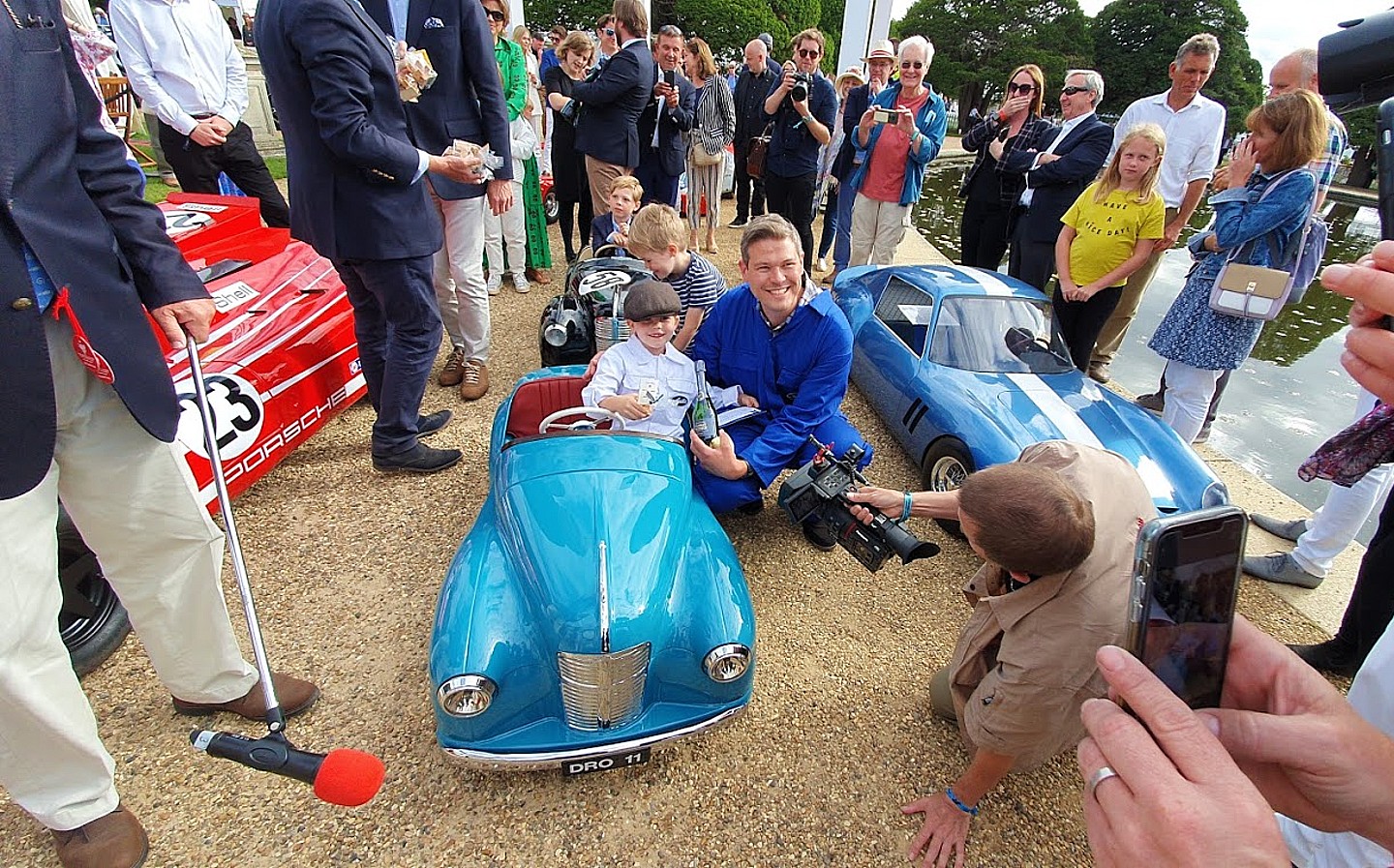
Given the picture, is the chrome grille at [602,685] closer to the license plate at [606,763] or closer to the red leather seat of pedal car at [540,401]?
the license plate at [606,763]

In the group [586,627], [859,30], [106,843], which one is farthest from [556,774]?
[859,30]

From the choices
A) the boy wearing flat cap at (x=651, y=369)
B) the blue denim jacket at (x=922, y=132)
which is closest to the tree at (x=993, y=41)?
the blue denim jacket at (x=922, y=132)

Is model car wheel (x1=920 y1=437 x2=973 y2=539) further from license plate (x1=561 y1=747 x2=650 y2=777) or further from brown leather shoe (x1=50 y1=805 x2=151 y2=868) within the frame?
brown leather shoe (x1=50 y1=805 x2=151 y2=868)

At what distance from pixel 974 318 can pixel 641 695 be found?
3.39 m

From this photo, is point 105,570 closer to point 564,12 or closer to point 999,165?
point 999,165

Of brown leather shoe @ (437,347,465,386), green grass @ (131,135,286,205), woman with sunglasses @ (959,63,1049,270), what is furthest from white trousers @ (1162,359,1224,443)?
green grass @ (131,135,286,205)

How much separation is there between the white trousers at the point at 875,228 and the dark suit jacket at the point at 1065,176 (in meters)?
1.43

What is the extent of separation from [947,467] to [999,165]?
3.36 metres

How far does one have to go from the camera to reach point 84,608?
250 centimetres

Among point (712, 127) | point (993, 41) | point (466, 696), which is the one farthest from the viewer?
point (993, 41)

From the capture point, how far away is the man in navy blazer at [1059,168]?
505 cm

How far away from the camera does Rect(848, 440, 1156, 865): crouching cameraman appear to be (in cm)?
167

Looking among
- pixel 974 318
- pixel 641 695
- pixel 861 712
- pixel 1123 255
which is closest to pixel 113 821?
pixel 641 695

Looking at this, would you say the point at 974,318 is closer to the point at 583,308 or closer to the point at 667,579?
the point at 583,308
